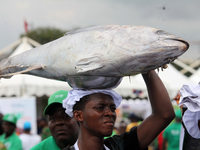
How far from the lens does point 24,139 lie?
5320mm

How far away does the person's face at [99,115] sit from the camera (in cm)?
179

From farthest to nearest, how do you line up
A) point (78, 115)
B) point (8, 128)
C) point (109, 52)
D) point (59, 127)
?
point (8, 128), point (59, 127), point (78, 115), point (109, 52)

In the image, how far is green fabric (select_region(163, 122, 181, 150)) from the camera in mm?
5512

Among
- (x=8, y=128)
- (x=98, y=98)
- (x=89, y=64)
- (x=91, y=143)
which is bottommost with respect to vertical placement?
(x=8, y=128)

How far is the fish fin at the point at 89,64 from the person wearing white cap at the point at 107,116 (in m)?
0.40

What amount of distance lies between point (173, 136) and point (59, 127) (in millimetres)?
3600

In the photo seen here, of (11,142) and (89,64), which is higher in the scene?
(89,64)

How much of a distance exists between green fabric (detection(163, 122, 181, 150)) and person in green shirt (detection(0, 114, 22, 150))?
2857mm

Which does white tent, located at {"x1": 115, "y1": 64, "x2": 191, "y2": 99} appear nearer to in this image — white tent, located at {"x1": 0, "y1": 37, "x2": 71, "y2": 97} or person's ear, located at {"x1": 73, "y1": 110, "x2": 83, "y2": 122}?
white tent, located at {"x1": 0, "y1": 37, "x2": 71, "y2": 97}

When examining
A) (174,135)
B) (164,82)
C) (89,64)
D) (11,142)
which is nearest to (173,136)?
(174,135)

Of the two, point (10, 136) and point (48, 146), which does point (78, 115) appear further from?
point (10, 136)

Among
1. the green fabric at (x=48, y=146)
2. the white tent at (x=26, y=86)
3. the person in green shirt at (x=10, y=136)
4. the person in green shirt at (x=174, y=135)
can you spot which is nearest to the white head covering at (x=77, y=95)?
the green fabric at (x=48, y=146)

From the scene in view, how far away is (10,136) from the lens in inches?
181

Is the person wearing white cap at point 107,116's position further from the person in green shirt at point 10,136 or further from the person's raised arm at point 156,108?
the person in green shirt at point 10,136
